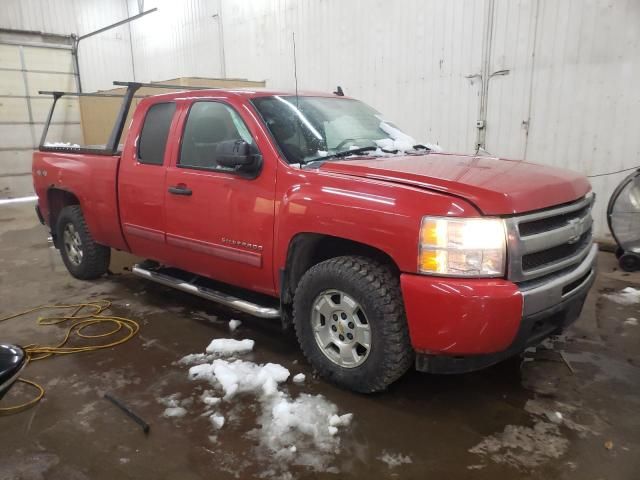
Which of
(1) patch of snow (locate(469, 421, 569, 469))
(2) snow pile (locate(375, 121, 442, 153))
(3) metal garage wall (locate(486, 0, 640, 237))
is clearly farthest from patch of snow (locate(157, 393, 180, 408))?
(3) metal garage wall (locate(486, 0, 640, 237))

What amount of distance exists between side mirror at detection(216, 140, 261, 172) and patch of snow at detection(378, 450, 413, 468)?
5.99 ft

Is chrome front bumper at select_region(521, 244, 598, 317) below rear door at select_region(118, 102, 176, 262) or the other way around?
below

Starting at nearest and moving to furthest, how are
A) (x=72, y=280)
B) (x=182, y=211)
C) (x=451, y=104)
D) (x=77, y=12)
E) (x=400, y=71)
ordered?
(x=182, y=211) → (x=72, y=280) → (x=451, y=104) → (x=400, y=71) → (x=77, y=12)

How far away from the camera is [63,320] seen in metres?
4.10

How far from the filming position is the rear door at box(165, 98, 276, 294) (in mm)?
3127

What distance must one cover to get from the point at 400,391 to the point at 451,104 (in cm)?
538

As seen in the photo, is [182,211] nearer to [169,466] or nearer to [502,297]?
[169,466]

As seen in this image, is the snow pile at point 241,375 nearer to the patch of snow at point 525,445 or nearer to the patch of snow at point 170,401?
the patch of snow at point 170,401

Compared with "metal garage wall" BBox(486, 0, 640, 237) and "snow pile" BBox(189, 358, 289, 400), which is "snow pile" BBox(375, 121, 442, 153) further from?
"metal garage wall" BBox(486, 0, 640, 237)

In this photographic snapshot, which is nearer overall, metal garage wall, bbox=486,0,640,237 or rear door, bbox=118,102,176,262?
rear door, bbox=118,102,176,262

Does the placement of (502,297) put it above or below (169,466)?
above

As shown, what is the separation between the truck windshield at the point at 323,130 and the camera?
3.17m

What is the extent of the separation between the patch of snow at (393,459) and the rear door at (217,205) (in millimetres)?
1297

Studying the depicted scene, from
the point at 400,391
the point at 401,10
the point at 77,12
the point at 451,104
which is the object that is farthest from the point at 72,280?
the point at 77,12
